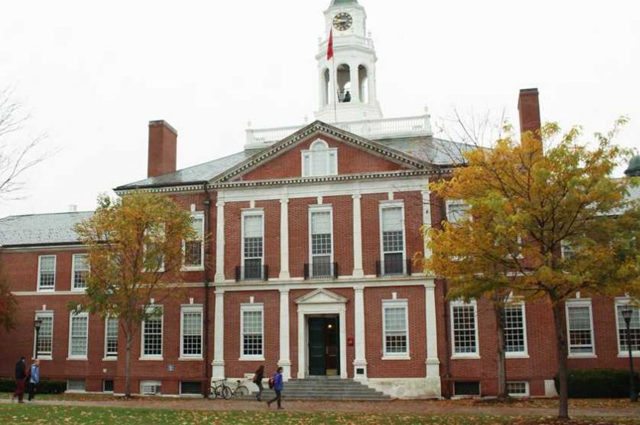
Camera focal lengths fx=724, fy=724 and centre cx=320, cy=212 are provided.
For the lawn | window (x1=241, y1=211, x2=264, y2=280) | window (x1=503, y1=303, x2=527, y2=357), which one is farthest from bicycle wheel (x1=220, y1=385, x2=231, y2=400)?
window (x1=503, y1=303, x2=527, y2=357)

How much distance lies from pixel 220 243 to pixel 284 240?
3.07 metres

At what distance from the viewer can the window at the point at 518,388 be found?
3000 cm

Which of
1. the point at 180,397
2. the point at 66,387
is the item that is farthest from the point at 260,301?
the point at 66,387

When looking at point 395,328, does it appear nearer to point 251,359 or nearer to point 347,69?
point 251,359

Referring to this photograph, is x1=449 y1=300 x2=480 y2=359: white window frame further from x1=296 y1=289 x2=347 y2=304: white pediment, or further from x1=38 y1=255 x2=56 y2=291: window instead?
x1=38 y1=255 x2=56 y2=291: window

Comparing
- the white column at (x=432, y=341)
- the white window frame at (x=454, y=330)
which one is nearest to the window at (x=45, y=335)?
the white column at (x=432, y=341)

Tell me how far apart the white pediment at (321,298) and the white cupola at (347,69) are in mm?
11722

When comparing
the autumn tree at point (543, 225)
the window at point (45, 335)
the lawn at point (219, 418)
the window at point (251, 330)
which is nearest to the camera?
the autumn tree at point (543, 225)

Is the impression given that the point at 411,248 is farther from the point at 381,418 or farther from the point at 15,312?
the point at 15,312

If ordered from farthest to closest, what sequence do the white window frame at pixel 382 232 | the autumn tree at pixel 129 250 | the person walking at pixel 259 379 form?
1. the white window frame at pixel 382 232
2. the autumn tree at pixel 129 250
3. the person walking at pixel 259 379

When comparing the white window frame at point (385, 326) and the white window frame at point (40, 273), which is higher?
the white window frame at point (40, 273)

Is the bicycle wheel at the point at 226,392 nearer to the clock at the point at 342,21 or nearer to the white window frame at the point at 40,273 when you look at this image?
the white window frame at the point at 40,273

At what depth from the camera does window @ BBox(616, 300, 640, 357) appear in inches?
1214

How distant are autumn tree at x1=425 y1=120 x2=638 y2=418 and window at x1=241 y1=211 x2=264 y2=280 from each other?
14.0 meters
